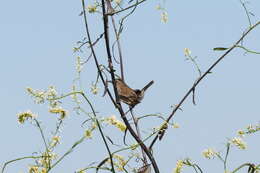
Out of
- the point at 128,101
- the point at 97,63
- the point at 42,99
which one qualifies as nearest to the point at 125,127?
the point at 128,101

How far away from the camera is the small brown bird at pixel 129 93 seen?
1694 millimetres

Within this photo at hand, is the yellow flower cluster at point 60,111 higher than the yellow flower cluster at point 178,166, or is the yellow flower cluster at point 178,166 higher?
the yellow flower cluster at point 60,111

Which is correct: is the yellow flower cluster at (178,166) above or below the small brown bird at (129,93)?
below

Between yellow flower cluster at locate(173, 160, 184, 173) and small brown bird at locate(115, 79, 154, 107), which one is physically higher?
small brown bird at locate(115, 79, 154, 107)

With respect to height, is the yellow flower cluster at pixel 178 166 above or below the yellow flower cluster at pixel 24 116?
below

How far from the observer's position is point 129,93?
172cm

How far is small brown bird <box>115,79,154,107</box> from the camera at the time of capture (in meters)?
1.69

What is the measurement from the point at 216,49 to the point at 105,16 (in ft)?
1.34

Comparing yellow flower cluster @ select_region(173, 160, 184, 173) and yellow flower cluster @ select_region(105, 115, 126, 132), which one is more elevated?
yellow flower cluster @ select_region(105, 115, 126, 132)

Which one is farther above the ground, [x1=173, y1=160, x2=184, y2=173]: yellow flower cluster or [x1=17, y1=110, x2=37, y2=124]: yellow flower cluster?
[x1=17, y1=110, x2=37, y2=124]: yellow flower cluster

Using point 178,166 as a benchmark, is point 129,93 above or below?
above

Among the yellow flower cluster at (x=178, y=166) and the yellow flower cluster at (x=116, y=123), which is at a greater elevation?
the yellow flower cluster at (x=116, y=123)

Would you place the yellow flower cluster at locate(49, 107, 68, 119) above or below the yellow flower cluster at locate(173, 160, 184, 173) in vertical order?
above

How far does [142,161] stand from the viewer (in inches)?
67.9
